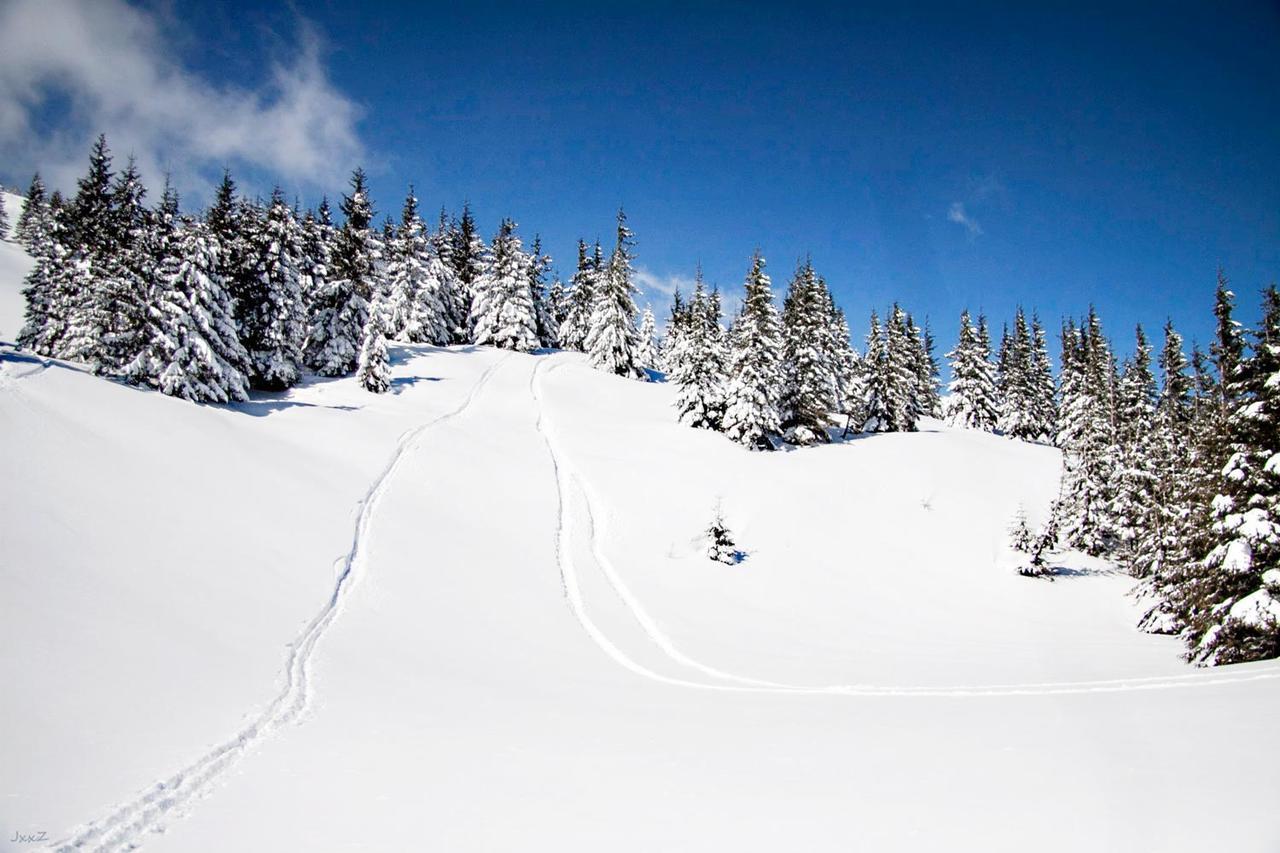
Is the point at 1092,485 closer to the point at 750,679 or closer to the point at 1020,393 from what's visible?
the point at 750,679

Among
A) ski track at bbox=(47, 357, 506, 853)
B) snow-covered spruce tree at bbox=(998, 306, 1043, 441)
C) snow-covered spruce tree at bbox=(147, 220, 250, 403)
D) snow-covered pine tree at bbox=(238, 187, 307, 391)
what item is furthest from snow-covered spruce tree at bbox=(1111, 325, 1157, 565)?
snow-covered pine tree at bbox=(238, 187, 307, 391)

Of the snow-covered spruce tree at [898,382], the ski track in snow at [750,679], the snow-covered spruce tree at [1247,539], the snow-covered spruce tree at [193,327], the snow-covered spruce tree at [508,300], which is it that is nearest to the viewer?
the ski track in snow at [750,679]

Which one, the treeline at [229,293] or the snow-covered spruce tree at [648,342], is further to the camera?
the snow-covered spruce tree at [648,342]

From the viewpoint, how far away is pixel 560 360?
6594 centimetres

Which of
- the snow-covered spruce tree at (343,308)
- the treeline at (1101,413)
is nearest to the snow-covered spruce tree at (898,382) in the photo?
the treeline at (1101,413)

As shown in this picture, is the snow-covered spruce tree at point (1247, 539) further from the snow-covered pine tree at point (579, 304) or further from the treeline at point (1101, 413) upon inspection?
the snow-covered pine tree at point (579, 304)

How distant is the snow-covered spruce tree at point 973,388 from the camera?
65.1 meters

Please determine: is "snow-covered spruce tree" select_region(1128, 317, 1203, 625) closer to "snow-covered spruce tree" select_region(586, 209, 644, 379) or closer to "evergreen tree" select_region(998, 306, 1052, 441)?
"evergreen tree" select_region(998, 306, 1052, 441)

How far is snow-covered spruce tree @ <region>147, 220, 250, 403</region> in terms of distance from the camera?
96.1 ft

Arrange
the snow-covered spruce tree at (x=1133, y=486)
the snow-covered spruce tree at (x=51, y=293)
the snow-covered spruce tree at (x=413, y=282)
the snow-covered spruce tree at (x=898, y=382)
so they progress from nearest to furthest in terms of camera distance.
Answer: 1. the snow-covered spruce tree at (x=1133, y=486)
2. the snow-covered spruce tree at (x=51, y=293)
3. the snow-covered spruce tree at (x=898, y=382)
4. the snow-covered spruce tree at (x=413, y=282)

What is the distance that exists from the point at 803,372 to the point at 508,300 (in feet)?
130

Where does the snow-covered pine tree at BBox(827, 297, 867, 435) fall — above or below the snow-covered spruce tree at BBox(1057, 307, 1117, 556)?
above

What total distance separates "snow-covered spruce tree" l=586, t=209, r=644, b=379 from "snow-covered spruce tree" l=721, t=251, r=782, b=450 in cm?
2358

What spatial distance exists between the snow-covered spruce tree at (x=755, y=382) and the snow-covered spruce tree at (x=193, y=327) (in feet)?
97.9
